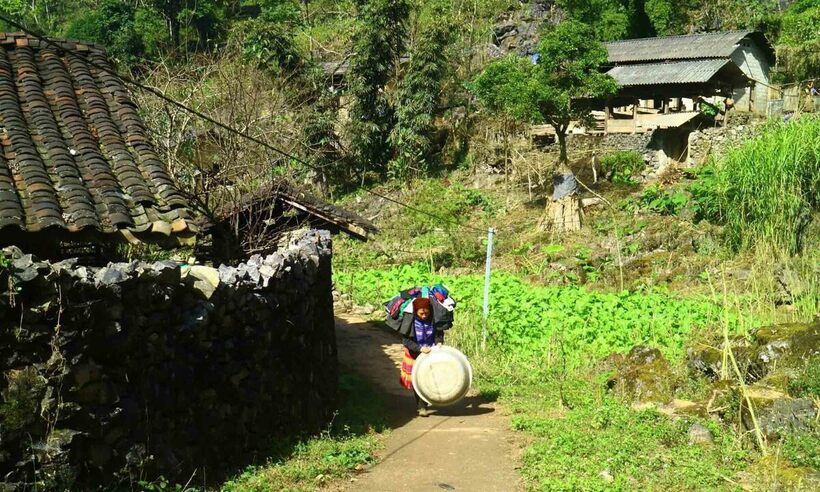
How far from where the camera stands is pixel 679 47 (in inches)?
1350

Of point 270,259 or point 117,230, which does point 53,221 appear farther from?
point 270,259

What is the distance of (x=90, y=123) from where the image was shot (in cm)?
939

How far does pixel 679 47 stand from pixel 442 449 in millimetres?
29316

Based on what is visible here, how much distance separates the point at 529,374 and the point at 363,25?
24.9m

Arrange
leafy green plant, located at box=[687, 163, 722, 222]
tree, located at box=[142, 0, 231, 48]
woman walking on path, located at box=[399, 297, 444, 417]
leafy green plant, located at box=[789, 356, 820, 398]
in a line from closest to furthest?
leafy green plant, located at box=[789, 356, 820, 398] < woman walking on path, located at box=[399, 297, 444, 417] < leafy green plant, located at box=[687, 163, 722, 222] < tree, located at box=[142, 0, 231, 48]

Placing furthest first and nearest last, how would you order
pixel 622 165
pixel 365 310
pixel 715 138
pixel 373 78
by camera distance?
pixel 373 78
pixel 622 165
pixel 715 138
pixel 365 310

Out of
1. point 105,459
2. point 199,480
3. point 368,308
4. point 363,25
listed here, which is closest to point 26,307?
point 105,459

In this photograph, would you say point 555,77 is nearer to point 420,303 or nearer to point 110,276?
point 420,303

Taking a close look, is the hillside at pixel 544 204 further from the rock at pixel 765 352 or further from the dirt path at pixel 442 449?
the dirt path at pixel 442 449

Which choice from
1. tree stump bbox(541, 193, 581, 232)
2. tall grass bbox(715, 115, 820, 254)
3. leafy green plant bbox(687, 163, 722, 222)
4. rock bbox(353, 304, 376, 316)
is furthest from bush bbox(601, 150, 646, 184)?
rock bbox(353, 304, 376, 316)

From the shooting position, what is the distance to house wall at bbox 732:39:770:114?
112 ft

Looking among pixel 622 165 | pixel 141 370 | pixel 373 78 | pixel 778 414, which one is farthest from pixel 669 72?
pixel 141 370

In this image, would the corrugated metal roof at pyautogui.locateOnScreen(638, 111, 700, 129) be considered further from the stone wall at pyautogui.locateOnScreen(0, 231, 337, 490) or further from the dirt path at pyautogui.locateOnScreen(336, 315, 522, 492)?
the stone wall at pyautogui.locateOnScreen(0, 231, 337, 490)

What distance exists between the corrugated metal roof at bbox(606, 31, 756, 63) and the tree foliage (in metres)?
7.26
